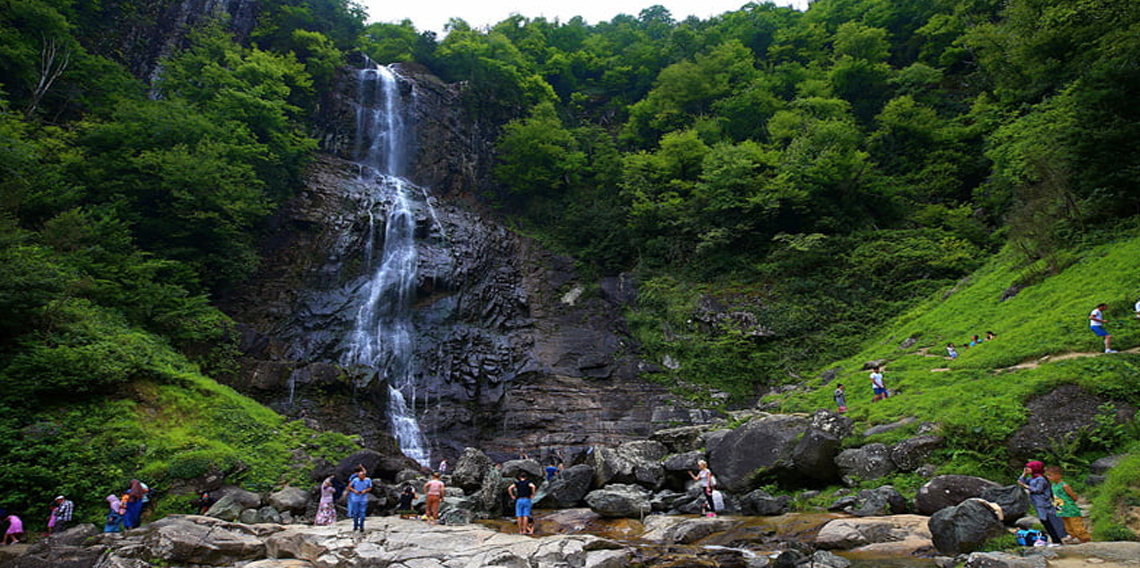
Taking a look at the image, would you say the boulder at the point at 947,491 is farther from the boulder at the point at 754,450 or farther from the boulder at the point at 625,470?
the boulder at the point at 625,470

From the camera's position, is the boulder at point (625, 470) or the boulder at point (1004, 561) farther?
the boulder at point (625, 470)

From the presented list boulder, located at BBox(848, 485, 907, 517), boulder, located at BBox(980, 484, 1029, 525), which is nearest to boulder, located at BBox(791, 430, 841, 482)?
boulder, located at BBox(848, 485, 907, 517)

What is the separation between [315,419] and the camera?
18.2 metres

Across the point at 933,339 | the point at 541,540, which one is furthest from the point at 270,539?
the point at 933,339

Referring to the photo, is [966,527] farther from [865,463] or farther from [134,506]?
[134,506]

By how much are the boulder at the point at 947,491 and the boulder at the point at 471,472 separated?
10294 mm

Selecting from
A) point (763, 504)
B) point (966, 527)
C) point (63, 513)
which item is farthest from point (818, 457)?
point (63, 513)

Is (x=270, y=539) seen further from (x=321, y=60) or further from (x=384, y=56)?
(x=384, y=56)

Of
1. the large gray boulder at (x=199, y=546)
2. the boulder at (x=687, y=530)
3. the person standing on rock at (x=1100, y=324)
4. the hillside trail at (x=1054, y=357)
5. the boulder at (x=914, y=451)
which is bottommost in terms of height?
the boulder at (x=687, y=530)

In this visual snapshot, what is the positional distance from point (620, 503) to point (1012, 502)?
6.54 metres

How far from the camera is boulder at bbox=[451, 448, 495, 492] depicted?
48.8 feet

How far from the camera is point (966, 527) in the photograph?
6375mm

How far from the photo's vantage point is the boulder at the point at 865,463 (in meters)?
9.93

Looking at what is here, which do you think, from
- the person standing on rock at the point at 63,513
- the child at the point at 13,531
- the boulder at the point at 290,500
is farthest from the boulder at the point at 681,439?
the child at the point at 13,531
